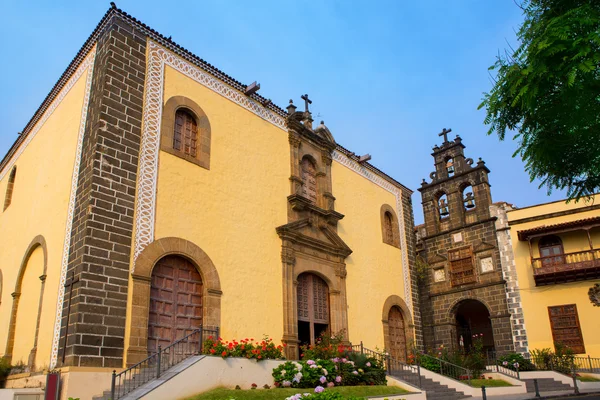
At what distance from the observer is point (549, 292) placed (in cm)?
1992

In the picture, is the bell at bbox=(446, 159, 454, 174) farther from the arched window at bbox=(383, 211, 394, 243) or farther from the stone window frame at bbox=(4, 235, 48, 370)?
the stone window frame at bbox=(4, 235, 48, 370)

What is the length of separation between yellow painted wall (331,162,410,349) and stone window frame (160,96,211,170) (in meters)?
6.07

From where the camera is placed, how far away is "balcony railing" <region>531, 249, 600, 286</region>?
61.9 ft

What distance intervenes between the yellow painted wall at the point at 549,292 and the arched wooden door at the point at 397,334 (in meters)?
4.92

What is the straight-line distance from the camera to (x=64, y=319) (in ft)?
33.6

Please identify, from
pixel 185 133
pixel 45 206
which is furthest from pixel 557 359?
pixel 45 206

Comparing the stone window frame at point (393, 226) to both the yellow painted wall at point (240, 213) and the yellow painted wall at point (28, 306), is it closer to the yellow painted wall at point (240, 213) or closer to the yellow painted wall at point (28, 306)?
the yellow painted wall at point (240, 213)

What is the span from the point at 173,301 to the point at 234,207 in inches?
130

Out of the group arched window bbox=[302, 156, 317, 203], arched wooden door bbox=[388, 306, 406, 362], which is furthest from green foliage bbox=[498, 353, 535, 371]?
arched window bbox=[302, 156, 317, 203]

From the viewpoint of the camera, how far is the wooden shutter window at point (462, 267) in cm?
2194

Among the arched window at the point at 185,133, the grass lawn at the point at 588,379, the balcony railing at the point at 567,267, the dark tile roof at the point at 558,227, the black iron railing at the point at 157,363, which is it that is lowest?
the grass lawn at the point at 588,379

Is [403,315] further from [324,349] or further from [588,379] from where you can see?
[324,349]

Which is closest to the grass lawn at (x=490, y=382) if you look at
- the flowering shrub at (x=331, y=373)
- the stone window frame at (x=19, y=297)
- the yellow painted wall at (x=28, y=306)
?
the flowering shrub at (x=331, y=373)

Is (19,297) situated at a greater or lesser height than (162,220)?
lesser
